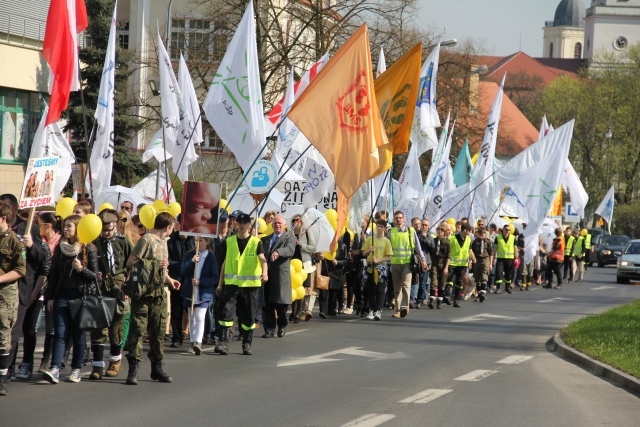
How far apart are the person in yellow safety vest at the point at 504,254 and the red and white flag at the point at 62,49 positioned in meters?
16.9

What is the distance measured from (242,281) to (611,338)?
5494 millimetres

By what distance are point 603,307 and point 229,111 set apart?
37.2ft

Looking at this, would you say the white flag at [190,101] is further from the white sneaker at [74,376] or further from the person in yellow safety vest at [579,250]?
the person in yellow safety vest at [579,250]

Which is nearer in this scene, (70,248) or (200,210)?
(70,248)

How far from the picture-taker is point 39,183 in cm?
1250

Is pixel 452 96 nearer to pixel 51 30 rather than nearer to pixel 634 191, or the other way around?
pixel 51 30

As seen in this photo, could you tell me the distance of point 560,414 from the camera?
433 inches

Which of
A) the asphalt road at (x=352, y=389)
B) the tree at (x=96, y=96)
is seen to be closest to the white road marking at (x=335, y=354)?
the asphalt road at (x=352, y=389)

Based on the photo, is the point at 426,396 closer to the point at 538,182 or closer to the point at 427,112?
the point at 427,112

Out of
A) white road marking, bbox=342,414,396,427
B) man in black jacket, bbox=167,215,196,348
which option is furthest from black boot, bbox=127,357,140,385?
man in black jacket, bbox=167,215,196,348

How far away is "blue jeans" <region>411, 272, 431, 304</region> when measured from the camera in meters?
25.3

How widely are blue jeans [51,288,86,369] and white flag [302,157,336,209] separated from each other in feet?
36.4

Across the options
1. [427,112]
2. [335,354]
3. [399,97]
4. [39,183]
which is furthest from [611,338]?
[427,112]

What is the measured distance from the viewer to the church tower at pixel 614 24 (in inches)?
6294
